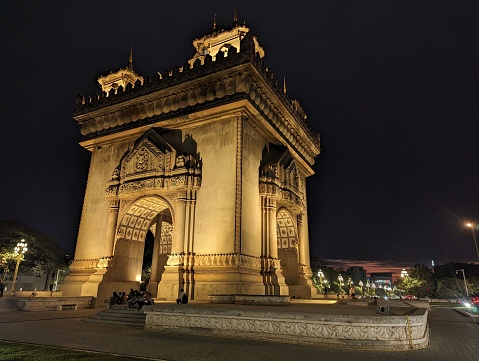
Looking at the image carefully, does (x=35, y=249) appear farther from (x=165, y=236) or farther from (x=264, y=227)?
(x=264, y=227)

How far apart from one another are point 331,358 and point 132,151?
15.0m

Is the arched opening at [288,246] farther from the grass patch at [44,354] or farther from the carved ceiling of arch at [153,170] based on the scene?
the grass patch at [44,354]

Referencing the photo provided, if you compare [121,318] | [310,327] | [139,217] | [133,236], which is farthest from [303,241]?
[310,327]

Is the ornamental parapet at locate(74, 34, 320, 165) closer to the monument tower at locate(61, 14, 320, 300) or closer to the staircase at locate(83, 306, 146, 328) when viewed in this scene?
the monument tower at locate(61, 14, 320, 300)

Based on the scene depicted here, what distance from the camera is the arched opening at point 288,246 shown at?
776 inches

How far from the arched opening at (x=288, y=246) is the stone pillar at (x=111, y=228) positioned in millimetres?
8960

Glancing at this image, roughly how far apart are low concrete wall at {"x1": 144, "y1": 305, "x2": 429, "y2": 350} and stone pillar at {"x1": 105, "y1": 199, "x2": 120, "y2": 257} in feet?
31.1

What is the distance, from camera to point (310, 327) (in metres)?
7.37

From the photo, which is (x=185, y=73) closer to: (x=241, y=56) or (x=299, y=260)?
(x=241, y=56)

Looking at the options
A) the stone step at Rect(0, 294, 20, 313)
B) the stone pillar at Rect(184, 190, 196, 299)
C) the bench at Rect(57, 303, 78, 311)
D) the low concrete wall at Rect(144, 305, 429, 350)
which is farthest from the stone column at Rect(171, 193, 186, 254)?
the stone step at Rect(0, 294, 20, 313)

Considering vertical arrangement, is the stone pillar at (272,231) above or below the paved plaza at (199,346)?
above

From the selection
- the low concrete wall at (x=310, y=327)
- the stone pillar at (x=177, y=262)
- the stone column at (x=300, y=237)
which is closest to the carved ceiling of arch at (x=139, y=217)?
the stone pillar at (x=177, y=262)

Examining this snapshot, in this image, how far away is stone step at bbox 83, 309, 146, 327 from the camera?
36.1 ft

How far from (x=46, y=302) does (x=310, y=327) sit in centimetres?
1307
